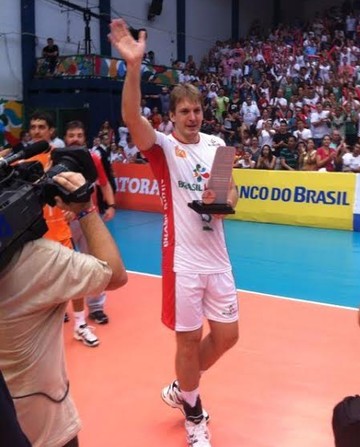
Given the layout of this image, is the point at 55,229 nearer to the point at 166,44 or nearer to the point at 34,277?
the point at 34,277

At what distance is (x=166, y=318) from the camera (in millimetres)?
3123

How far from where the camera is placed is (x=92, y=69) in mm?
17188

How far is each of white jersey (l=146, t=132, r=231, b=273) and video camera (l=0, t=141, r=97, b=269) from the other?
1261mm

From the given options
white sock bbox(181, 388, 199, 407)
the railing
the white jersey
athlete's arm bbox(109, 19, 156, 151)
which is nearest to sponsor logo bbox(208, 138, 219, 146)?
the white jersey

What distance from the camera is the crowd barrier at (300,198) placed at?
938 cm

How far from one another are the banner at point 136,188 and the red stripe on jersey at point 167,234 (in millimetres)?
8254

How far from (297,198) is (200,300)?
7.03 metres

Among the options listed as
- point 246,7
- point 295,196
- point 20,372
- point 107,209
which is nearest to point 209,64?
point 246,7

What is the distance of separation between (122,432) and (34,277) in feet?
6.24

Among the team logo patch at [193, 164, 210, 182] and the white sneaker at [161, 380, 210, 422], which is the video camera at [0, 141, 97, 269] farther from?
the white sneaker at [161, 380, 210, 422]

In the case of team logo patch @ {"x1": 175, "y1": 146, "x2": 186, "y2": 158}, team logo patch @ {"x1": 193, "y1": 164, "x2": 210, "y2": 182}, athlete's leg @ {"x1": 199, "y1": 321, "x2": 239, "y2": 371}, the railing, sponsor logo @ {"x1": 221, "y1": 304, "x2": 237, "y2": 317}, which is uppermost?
the railing

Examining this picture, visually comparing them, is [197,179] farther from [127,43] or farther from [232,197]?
[127,43]

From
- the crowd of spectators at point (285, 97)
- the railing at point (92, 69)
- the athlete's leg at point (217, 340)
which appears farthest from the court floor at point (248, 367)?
the railing at point (92, 69)

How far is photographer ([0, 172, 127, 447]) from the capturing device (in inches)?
64.4
